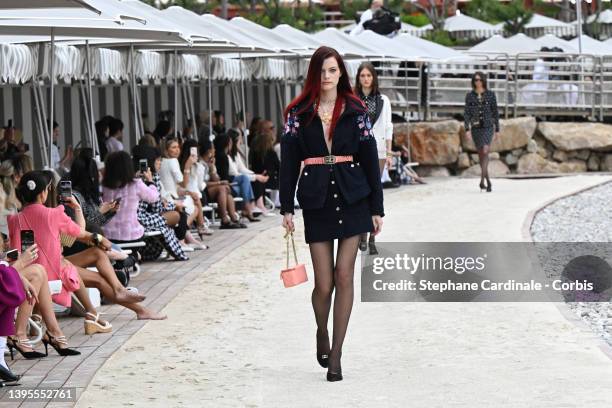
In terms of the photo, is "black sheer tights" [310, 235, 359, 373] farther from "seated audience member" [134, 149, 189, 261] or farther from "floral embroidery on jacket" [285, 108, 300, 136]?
"seated audience member" [134, 149, 189, 261]

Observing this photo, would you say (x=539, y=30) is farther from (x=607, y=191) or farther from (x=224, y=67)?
(x=224, y=67)

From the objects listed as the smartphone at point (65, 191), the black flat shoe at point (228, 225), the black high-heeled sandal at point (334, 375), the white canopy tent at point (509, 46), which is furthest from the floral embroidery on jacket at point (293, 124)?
the white canopy tent at point (509, 46)

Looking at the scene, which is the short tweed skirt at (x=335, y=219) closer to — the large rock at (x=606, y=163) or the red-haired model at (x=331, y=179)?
the red-haired model at (x=331, y=179)

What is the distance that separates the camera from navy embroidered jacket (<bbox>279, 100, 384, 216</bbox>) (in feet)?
24.1

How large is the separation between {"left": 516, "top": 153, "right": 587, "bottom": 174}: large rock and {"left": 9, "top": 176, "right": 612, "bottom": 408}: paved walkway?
16.2 m

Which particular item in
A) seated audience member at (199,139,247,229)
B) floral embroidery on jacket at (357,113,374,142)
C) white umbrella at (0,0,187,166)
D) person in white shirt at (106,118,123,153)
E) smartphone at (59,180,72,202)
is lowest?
seated audience member at (199,139,247,229)

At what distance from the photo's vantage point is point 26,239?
858 centimetres

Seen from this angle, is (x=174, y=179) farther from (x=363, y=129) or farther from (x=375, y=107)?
(x=363, y=129)

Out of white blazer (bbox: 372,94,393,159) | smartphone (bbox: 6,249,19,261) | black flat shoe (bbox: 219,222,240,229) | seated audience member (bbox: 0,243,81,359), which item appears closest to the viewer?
smartphone (bbox: 6,249,19,261)

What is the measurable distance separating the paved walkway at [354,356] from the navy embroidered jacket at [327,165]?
0.92 metres

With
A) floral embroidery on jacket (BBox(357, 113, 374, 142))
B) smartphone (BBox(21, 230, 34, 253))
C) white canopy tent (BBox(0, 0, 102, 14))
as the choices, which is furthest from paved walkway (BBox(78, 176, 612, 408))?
white canopy tent (BBox(0, 0, 102, 14))


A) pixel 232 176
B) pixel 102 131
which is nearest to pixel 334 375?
pixel 232 176

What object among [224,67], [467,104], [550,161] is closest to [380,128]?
[224,67]

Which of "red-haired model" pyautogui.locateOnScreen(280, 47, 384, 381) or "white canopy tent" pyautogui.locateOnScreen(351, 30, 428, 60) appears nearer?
"red-haired model" pyautogui.locateOnScreen(280, 47, 384, 381)
